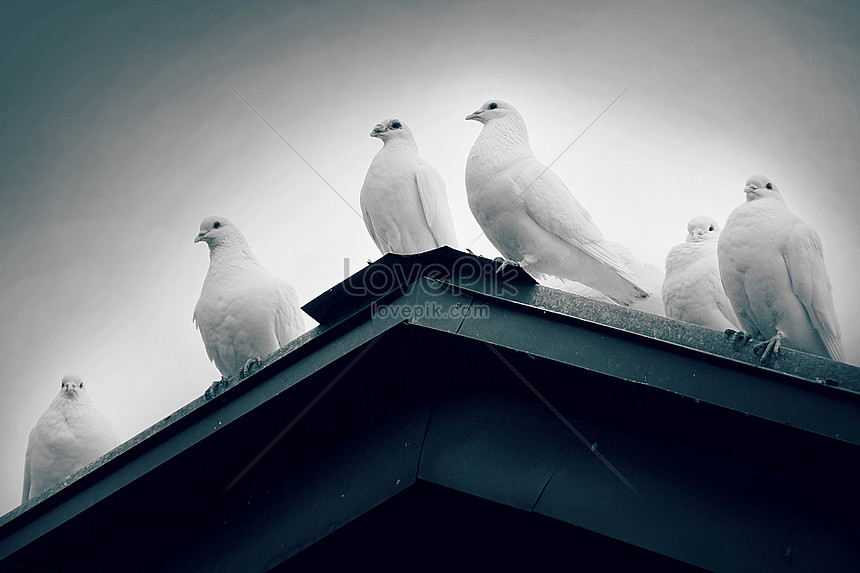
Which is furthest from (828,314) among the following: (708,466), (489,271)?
(489,271)

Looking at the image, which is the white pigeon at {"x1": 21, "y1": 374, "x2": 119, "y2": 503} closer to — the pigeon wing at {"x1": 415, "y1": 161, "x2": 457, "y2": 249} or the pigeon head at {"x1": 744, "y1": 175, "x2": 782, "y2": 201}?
the pigeon wing at {"x1": 415, "y1": 161, "x2": 457, "y2": 249}

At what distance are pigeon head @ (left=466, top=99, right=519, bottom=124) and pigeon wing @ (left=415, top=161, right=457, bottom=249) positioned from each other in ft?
2.03

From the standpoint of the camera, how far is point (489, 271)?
339 centimetres

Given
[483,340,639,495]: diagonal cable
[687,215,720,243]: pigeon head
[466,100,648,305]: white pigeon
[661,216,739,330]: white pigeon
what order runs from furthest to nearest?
[687,215,720,243]: pigeon head
[466,100,648,305]: white pigeon
[661,216,739,330]: white pigeon
[483,340,639,495]: diagonal cable

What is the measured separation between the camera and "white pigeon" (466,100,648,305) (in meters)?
5.84

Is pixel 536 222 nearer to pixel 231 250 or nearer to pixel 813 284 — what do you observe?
pixel 813 284

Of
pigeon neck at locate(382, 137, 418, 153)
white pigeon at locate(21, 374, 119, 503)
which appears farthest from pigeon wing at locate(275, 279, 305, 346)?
white pigeon at locate(21, 374, 119, 503)

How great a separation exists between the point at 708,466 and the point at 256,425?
1956mm

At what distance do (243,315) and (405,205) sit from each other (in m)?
1.76

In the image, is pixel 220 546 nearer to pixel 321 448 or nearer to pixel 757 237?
pixel 321 448

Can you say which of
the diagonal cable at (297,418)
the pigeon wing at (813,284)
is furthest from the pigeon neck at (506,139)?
the diagonal cable at (297,418)

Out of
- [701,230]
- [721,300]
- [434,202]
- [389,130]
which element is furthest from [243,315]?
[701,230]

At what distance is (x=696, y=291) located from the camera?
17.4ft

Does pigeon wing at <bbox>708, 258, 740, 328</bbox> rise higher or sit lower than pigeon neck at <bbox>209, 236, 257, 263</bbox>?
lower
